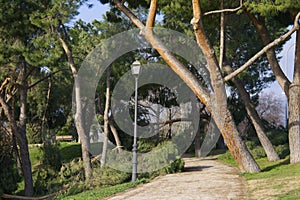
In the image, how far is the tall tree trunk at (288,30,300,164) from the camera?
10961 mm

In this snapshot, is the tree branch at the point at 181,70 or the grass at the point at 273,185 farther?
the tree branch at the point at 181,70

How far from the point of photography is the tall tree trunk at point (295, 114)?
10961 mm

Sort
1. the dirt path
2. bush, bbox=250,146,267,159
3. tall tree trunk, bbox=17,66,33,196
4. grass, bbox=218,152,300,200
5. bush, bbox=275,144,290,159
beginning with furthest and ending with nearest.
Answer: bush, bbox=250,146,267,159 → bush, bbox=275,144,290,159 → tall tree trunk, bbox=17,66,33,196 → the dirt path → grass, bbox=218,152,300,200

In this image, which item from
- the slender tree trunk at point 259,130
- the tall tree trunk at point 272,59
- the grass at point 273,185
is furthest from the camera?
the slender tree trunk at point 259,130

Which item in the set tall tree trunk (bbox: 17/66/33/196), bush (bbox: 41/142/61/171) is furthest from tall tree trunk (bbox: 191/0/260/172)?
bush (bbox: 41/142/61/171)

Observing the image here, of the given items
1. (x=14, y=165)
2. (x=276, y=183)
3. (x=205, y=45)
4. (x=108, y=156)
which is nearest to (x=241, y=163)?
(x=276, y=183)

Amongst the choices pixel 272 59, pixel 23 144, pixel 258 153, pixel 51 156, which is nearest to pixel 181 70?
pixel 272 59

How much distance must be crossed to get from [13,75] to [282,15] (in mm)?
9751

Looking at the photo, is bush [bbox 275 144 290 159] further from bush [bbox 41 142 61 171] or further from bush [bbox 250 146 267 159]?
bush [bbox 41 142 61 171]

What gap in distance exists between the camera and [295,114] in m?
11.1

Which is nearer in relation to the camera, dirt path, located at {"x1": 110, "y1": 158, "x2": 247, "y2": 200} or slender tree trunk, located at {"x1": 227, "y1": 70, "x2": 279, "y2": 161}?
dirt path, located at {"x1": 110, "y1": 158, "x2": 247, "y2": 200}

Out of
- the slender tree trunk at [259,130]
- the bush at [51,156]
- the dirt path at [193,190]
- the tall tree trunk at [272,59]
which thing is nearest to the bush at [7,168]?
the bush at [51,156]

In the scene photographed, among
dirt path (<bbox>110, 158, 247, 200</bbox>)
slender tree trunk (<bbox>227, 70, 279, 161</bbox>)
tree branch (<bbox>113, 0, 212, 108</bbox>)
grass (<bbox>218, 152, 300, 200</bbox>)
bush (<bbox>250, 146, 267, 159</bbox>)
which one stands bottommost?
dirt path (<bbox>110, 158, 247, 200</bbox>)

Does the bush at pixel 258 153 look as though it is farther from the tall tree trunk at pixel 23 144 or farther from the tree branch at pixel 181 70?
the tall tree trunk at pixel 23 144
